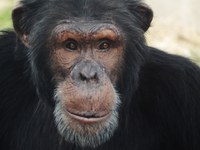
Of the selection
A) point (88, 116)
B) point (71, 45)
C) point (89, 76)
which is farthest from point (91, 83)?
point (71, 45)

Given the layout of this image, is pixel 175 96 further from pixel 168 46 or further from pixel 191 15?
pixel 191 15

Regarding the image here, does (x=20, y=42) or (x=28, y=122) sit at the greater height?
(x=20, y=42)

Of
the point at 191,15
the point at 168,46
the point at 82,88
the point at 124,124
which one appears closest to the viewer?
the point at 82,88

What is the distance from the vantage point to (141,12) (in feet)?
23.6

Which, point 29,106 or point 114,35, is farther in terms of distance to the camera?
point 29,106

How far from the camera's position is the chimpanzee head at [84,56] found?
6539mm

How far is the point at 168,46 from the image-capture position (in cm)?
1210

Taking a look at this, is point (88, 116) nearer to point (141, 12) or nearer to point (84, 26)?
point (84, 26)

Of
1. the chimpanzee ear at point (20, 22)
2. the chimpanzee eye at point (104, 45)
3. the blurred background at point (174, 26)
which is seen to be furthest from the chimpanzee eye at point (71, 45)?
the blurred background at point (174, 26)

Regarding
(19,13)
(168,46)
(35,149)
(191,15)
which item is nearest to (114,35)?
(19,13)

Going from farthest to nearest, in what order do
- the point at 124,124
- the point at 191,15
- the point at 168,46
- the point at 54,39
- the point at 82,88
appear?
the point at 191,15
the point at 168,46
the point at 124,124
the point at 54,39
the point at 82,88

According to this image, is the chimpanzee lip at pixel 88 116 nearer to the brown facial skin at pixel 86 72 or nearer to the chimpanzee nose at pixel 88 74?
the brown facial skin at pixel 86 72

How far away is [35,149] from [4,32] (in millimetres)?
1237

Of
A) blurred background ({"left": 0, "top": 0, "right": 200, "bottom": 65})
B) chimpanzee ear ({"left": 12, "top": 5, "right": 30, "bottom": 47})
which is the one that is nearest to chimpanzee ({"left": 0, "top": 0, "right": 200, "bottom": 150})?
chimpanzee ear ({"left": 12, "top": 5, "right": 30, "bottom": 47})
